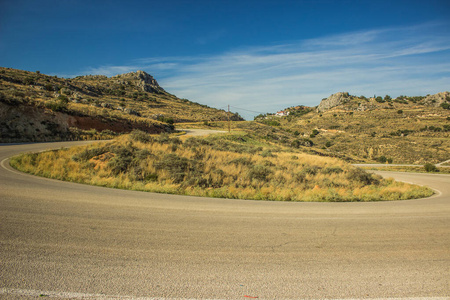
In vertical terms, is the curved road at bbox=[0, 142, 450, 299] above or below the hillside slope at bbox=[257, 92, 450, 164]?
below

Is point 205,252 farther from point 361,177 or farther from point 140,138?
point 361,177

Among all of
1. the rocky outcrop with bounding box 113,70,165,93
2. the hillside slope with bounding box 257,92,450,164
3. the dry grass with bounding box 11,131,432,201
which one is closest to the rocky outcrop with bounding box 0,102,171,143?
the dry grass with bounding box 11,131,432,201

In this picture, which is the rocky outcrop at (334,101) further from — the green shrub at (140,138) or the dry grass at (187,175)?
the green shrub at (140,138)

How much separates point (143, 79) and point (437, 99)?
428 ft

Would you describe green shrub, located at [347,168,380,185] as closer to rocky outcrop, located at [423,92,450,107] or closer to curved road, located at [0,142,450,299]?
curved road, located at [0,142,450,299]

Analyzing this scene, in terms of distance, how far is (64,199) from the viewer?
627 cm

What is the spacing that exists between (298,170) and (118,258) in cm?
1316

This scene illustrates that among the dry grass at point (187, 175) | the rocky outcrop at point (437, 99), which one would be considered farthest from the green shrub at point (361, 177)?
the rocky outcrop at point (437, 99)

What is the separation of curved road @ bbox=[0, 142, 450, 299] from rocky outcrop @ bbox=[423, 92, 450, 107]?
407 ft

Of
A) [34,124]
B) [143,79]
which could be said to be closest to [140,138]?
[34,124]

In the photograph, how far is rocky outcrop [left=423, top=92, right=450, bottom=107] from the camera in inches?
3972

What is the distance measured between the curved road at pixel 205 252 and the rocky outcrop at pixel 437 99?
407 ft

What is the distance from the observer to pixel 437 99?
104 meters

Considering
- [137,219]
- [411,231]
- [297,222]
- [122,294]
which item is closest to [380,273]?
[297,222]
